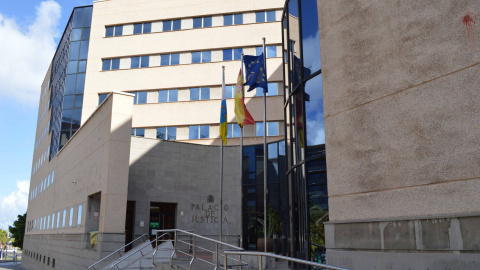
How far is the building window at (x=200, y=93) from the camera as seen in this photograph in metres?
35.2

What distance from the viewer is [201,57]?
36.2 metres

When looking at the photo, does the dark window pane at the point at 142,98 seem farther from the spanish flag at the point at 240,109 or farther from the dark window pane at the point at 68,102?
the spanish flag at the point at 240,109

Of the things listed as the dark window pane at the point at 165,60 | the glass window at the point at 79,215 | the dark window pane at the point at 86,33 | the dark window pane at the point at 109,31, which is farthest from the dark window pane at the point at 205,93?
the glass window at the point at 79,215

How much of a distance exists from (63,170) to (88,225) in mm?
11831

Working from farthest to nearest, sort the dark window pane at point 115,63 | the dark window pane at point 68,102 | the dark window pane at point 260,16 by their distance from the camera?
the dark window pane at point 115,63, the dark window pane at point 68,102, the dark window pane at point 260,16

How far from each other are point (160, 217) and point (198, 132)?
34.9ft

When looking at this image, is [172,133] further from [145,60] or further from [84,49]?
[84,49]

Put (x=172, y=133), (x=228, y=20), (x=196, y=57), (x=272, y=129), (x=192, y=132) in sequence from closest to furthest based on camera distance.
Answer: (x=272, y=129)
(x=192, y=132)
(x=172, y=133)
(x=196, y=57)
(x=228, y=20)

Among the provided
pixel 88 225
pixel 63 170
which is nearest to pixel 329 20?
pixel 88 225

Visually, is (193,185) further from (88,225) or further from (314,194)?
(314,194)

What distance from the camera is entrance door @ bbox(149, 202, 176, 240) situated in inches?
1001

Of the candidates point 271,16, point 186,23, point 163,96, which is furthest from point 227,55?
point 163,96

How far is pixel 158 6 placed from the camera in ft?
127

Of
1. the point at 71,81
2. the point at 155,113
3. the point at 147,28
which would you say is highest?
the point at 147,28
